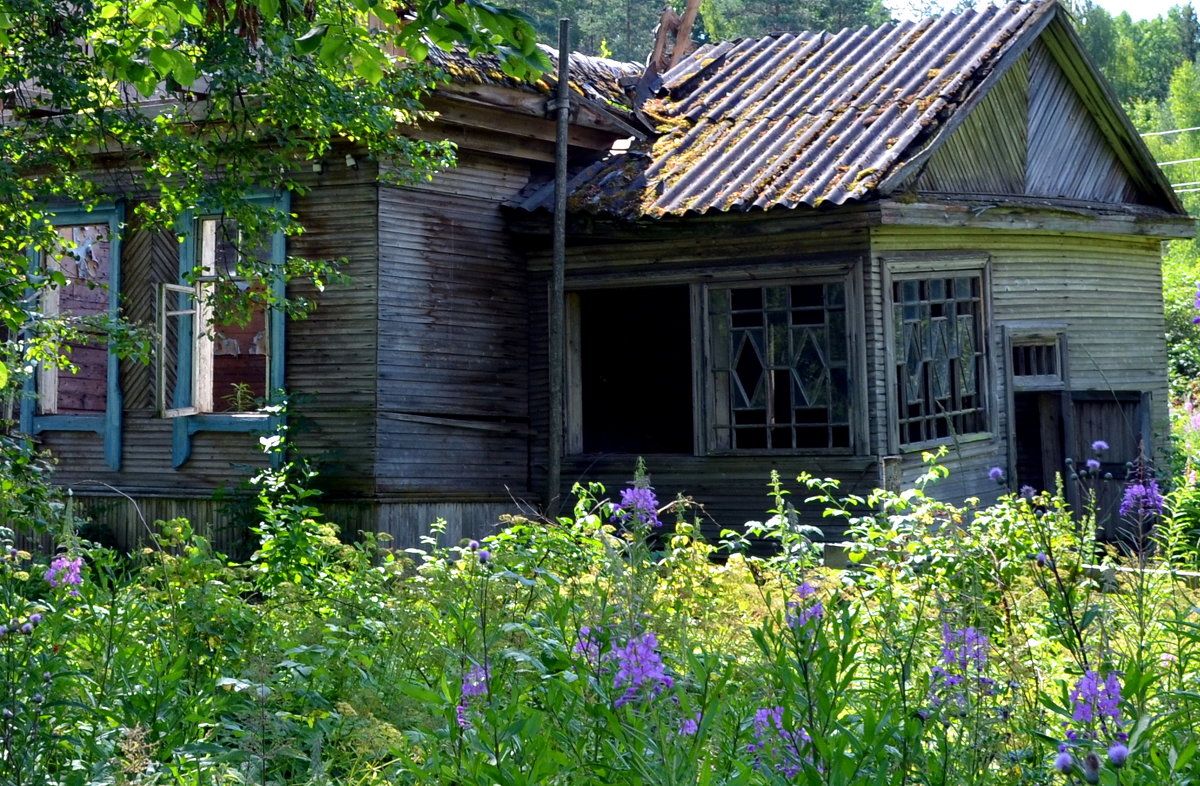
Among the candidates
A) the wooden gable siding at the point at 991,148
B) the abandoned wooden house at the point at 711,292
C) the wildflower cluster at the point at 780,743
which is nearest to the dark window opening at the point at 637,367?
the abandoned wooden house at the point at 711,292

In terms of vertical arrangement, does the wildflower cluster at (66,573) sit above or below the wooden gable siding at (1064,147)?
below

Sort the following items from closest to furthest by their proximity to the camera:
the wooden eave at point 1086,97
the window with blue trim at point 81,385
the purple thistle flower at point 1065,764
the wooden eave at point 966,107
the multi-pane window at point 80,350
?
the purple thistle flower at point 1065,764 < the wooden eave at point 966,107 < the wooden eave at point 1086,97 < the window with blue trim at point 81,385 < the multi-pane window at point 80,350

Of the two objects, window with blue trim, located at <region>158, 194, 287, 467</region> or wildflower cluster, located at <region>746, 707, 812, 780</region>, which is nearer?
wildflower cluster, located at <region>746, 707, 812, 780</region>

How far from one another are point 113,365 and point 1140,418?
32.1 feet

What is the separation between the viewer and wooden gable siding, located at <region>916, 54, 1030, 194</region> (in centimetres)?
1159

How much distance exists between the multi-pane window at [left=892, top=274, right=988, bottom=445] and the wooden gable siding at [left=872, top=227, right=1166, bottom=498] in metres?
0.18

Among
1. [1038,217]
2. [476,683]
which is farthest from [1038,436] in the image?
[476,683]

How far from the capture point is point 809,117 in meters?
11.8

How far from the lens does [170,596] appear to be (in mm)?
4945

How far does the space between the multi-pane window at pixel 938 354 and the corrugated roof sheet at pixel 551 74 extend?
322 cm

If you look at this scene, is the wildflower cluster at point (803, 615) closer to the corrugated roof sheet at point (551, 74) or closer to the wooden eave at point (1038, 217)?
the corrugated roof sheet at point (551, 74)

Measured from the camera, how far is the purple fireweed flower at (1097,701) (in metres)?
2.78

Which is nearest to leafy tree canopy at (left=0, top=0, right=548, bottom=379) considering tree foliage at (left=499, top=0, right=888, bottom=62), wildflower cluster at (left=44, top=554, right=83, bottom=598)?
wildflower cluster at (left=44, top=554, right=83, bottom=598)

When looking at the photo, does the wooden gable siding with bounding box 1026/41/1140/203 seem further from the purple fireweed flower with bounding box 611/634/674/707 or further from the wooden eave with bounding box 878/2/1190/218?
the purple fireweed flower with bounding box 611/634/674/707
